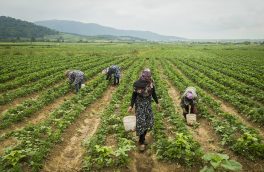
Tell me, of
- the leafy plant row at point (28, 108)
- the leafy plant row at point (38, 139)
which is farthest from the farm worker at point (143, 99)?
the leafy plant row at point (28, 108)

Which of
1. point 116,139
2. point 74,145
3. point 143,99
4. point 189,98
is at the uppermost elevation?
point 143,99

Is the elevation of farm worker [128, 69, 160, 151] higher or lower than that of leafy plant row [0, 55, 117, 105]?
higher

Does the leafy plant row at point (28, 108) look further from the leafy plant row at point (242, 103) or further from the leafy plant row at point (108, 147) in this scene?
the leafy plant row at point (242, 103)

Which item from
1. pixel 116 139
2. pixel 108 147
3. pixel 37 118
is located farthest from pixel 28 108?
pixel 108 147

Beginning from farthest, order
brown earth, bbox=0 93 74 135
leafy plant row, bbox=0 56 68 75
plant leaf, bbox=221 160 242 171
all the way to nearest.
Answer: leafy plant row, bbox=0 56 68 75
brown earth, bbox=0 93 74 135
plant leaf, bbox=221 160 242 171

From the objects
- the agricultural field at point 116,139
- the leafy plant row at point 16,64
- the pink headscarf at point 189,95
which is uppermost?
the pink headscarf at point 189,95

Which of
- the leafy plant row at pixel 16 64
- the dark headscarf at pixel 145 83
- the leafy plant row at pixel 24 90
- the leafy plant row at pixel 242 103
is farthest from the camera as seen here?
the leafy plant row at pixel 16 64

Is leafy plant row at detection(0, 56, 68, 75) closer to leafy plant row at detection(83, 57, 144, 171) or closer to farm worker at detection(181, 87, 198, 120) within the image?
leafy plant row at detection(83, 57, 144, 171)

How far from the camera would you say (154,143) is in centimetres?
769

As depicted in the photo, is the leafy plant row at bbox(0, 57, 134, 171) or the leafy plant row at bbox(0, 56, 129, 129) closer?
the leafy plant row at bbox(0, 57, 134, 171)

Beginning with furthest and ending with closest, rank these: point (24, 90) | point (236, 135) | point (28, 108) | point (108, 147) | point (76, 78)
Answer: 1. point (24, 90)
2. point (76, 78)
3. point (28, 108)
4. point (236, 135)
5. point (108, 147)

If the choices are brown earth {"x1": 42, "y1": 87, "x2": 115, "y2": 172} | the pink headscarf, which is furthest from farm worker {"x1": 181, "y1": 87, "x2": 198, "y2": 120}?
brown earth {"x1": 42, "y1": 87, "x2": 115, "y2": 172}

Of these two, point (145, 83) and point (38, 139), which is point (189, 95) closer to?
point (145, 83)

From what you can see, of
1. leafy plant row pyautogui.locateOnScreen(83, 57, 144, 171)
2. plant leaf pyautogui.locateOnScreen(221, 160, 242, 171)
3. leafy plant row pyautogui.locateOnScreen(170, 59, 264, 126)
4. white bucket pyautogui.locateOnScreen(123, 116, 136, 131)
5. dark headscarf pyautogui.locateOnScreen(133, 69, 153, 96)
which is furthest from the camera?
leafy plant row pyautogui.locateOnScreen(170, 59, 264, 126)
